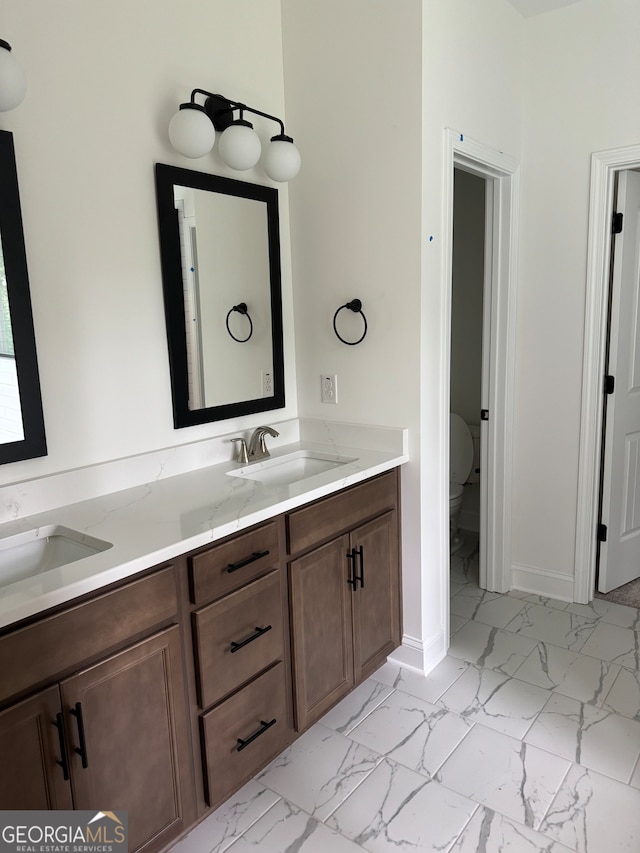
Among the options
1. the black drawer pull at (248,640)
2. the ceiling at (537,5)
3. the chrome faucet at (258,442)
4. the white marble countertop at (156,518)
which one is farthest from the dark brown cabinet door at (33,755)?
the ceiling at (537,5)

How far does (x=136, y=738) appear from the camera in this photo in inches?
57.0

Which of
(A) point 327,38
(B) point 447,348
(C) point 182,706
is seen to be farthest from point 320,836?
(A) point 327,38

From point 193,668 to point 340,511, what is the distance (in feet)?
2.33

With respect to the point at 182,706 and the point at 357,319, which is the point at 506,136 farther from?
the point at 182,706

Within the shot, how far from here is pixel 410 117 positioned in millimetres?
2125

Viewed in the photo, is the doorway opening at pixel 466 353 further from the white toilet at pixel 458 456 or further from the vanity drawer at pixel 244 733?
the vanity drawer at pixel 244 733

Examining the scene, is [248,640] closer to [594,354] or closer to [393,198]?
[393,198]

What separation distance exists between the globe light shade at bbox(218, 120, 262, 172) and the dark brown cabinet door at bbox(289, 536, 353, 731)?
4.37 ft

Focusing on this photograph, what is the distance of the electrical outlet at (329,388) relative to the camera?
2.52 m

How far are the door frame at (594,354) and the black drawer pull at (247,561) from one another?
1.80 metres

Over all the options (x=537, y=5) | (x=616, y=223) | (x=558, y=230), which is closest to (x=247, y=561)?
(x=558, y=230)

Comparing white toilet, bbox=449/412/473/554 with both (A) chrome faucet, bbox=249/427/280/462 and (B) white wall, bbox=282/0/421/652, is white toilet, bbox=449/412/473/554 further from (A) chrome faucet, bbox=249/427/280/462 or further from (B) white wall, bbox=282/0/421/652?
(A) chrome faucet, bbox=249/427/280/462

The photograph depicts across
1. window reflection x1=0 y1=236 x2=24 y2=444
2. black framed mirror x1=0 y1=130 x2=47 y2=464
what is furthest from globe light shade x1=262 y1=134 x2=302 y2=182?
window reflection x1=0 y1=236 x2=24 y2=444

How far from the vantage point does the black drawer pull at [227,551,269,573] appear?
5.46ft
